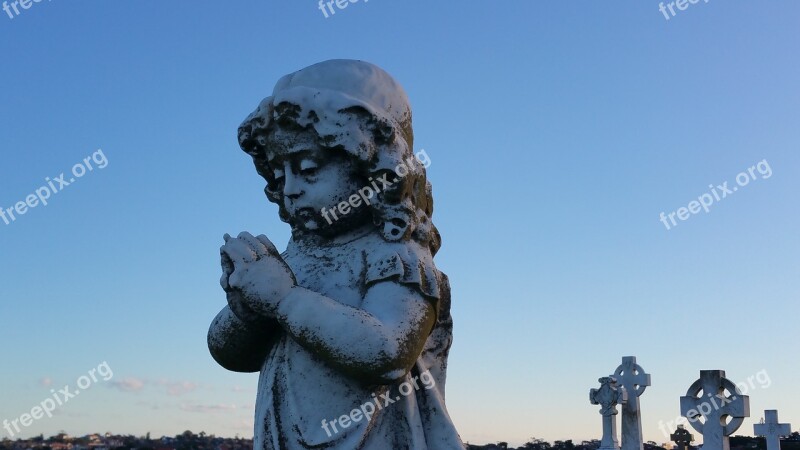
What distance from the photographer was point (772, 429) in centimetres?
1571

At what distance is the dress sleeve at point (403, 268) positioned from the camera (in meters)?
3.76

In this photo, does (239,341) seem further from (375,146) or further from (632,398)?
(632,398)

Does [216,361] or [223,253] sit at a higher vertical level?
[223,253]

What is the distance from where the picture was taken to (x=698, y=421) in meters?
15.1

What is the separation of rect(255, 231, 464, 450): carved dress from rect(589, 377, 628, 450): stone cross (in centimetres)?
1691

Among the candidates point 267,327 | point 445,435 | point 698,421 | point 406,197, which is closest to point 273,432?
point 267,327

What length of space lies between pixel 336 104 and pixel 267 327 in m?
1.11

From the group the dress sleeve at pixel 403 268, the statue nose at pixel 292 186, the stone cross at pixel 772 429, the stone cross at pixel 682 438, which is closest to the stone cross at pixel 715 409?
the stone cross at pixel 772 429

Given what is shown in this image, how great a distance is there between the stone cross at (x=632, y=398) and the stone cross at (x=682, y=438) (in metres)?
1.29

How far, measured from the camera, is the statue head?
3.89 metres

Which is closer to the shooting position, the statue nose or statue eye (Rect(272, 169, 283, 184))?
the statue nose

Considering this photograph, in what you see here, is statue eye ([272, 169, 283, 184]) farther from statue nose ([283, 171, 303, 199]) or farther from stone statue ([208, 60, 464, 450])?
statue nose ([283, 171, 303, 199])

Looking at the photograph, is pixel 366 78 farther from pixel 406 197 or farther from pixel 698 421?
pixel 698 421

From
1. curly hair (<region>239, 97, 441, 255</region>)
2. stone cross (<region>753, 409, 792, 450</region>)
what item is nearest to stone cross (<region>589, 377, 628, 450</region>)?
stone cross (<region>753, 409, 792, 450</region>)
